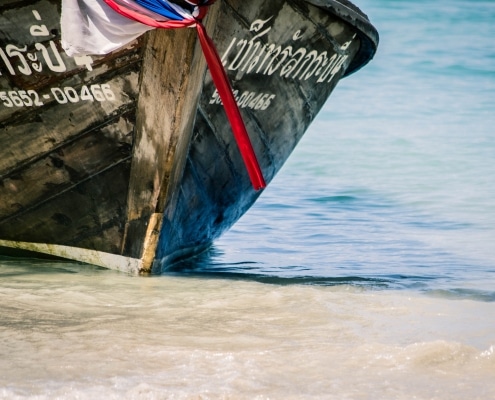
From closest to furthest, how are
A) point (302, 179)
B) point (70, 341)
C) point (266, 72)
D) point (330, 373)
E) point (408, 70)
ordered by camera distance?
1. point (330, 373)
2. point (70, 341)
3. point (266, 72)
4. point (302, 179)
5. point (408, 70)

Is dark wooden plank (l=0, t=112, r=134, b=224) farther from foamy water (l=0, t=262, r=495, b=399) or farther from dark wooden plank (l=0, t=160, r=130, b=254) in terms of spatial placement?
foamy water (l=0, t=262, r=495, b=399)

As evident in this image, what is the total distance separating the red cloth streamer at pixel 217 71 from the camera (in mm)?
3828

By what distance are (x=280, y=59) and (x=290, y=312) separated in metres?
1.19

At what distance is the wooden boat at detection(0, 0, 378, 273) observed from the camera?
4.12 m

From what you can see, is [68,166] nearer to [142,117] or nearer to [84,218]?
[84,218]

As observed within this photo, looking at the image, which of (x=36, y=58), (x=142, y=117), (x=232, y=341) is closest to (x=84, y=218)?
(x=142, y=117)

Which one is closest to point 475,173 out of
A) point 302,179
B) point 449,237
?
point 302,179

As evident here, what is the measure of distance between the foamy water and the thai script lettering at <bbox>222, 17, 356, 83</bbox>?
1.00 meters

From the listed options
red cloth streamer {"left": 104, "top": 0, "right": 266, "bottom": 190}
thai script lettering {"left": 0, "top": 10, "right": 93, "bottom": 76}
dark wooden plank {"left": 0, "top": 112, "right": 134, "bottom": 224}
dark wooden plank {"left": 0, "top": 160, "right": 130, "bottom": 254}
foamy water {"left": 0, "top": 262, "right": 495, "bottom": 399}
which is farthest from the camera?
dark wooden plank {"left": 0, "top": 160, "right": 130, "bottom": 254}

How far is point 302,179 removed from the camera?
10406mm

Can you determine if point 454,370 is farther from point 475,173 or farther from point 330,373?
point 475,173

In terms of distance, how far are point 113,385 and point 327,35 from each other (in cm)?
222

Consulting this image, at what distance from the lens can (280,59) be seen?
A: 4.57 meters

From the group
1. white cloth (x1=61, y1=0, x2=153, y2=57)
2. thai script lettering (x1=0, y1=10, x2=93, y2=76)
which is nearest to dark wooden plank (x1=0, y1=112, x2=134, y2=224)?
thai script lettering (x1=0, y1=10, x2=93, y2=76)
